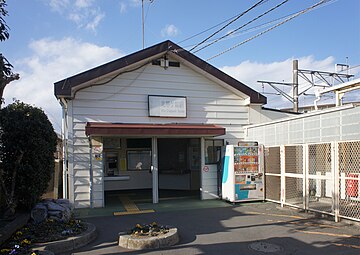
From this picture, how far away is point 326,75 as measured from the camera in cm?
1772

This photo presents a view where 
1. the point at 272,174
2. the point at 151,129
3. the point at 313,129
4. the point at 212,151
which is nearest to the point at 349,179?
the point at 313,129

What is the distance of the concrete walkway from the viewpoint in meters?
5.46

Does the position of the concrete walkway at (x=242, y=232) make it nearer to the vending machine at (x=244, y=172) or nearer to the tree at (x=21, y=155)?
the vending machine at (x=244, y=172)

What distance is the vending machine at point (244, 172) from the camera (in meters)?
9.99

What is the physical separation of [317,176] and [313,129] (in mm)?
1580

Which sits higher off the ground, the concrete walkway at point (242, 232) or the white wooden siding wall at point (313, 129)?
the white wooden siding wall at point (313, 129)

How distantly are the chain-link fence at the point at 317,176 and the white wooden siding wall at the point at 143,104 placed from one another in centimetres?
234

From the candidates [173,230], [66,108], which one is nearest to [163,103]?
[66,108]

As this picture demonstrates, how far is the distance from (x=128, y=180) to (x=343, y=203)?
941cm

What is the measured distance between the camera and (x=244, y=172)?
1007 cm

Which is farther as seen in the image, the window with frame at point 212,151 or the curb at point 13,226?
the window with frame at point 212,151

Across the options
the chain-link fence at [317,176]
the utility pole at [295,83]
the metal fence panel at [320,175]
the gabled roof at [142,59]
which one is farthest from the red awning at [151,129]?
the utility pole at [295,83]

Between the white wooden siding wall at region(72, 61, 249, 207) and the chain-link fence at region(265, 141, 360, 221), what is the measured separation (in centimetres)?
234

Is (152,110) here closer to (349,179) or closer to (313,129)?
(313,129)
